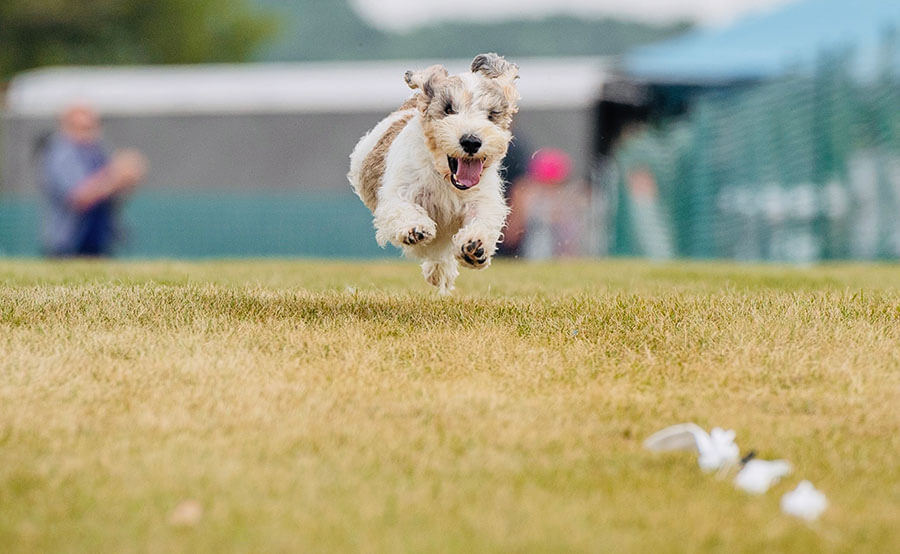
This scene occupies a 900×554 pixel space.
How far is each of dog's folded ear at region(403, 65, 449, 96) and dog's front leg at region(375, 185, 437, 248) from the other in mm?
592

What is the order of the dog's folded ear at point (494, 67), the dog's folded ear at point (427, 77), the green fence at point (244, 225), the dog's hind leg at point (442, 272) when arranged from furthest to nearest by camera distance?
the green fence at point (244, 225) < the dog's hind leg at point (442, 272) < the dog's folded ear at point (494, 67) < the dog's folded ear at point (427, 77)

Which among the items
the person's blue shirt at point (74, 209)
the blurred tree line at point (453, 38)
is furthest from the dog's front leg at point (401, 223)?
the blurred tree line at point (453, 38)

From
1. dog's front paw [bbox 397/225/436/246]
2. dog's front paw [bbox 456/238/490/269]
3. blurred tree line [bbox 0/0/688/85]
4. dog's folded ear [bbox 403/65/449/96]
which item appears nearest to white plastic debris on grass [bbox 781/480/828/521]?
dog's front paw [bbox 456/238/490/269]

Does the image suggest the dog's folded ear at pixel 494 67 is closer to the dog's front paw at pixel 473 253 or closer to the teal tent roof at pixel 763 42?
the dog's front paw at pixel 473 253

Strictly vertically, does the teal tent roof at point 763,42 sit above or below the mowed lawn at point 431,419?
above

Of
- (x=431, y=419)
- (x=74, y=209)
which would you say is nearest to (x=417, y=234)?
(x=431, y=419)

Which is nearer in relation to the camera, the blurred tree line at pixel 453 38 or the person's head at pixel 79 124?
the person's head at pixel 79 124

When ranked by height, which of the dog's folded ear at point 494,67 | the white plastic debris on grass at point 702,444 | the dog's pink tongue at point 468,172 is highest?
the dog's folded ear at point 494,67

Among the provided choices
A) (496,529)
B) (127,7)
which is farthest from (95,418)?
(127,7)

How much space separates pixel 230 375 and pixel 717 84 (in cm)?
1865

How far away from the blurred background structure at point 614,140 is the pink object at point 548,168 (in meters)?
0.37

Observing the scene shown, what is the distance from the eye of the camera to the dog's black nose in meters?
6.47

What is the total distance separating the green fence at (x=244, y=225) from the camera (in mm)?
23156

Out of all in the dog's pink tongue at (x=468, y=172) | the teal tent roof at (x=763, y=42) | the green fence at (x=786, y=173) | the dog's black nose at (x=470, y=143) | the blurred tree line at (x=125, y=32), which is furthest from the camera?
the blurred tree line at (x=125, y=32)
